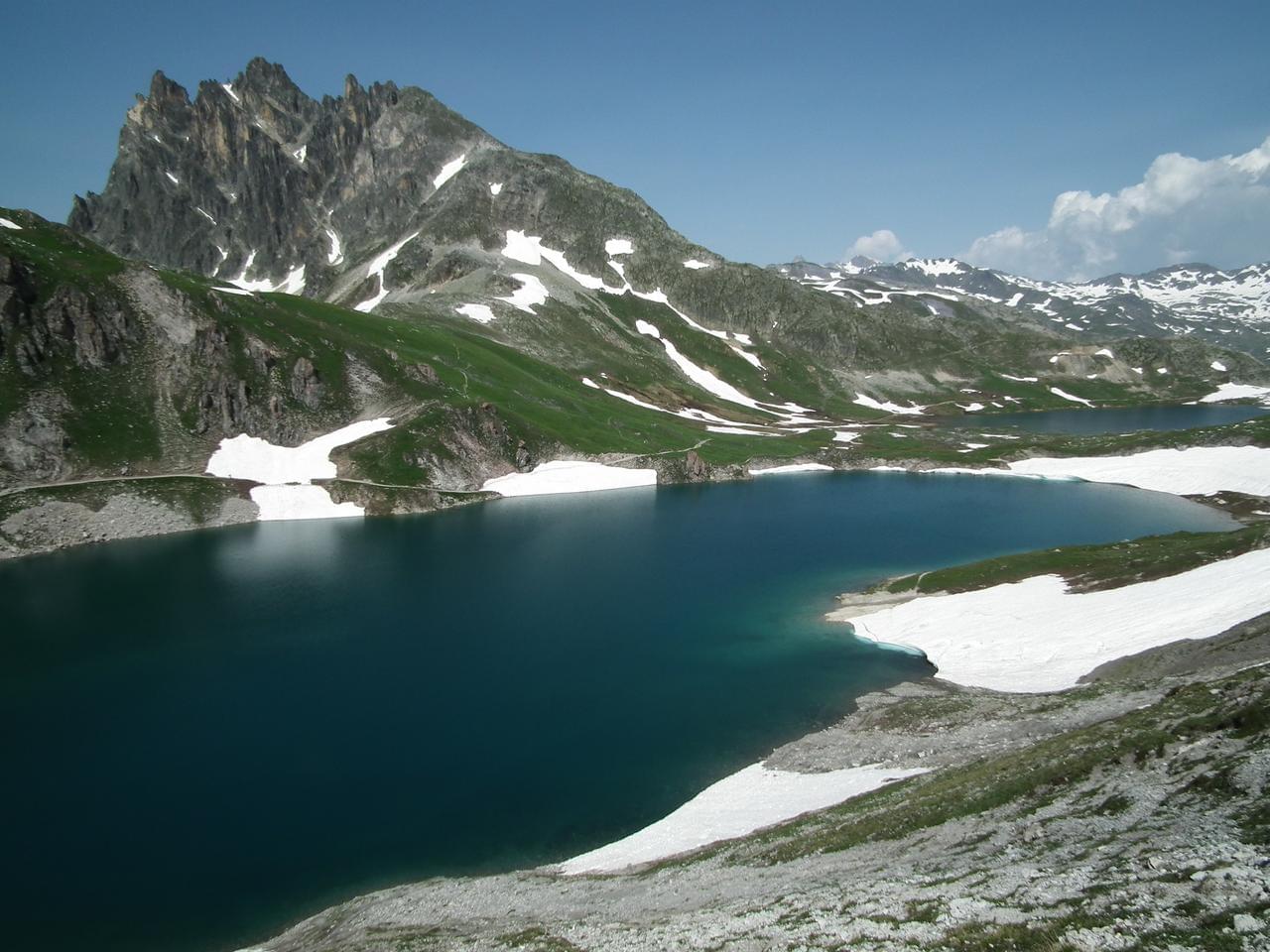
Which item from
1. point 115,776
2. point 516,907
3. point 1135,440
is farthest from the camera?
point 1135,440

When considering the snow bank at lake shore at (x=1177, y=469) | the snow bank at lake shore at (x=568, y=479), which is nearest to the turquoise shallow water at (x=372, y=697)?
the snow bank at lake shore at (x=568, y=479)

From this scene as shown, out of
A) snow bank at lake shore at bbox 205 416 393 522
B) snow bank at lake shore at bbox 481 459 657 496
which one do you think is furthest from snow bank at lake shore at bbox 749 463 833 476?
snow bank at lake shore at bbox 205 416 393 522

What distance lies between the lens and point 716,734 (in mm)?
39312

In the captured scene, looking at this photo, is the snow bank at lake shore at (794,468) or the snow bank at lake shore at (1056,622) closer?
the snow bank at lake shore at (1056,622)

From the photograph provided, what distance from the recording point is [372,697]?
43.8 m

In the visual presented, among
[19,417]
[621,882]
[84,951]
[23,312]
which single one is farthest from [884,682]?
[23,312]

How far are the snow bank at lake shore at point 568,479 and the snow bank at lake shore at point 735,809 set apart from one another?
8019 centimetres

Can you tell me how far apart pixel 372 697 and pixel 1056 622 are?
145 ft

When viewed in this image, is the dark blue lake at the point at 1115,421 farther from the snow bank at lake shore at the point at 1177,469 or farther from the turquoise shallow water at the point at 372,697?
the turquoise shallow water at the point at 372,697

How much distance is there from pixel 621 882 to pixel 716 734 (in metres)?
14.8

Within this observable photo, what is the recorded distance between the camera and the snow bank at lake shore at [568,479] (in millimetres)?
111188

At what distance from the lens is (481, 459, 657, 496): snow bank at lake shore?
11119cm

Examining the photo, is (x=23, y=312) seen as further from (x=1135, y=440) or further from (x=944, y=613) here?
(x=1135, y=440)

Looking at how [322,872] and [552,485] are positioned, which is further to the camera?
[552,485]
